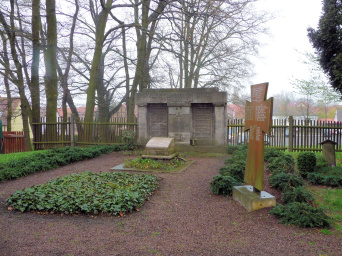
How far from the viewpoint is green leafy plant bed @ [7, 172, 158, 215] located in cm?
461

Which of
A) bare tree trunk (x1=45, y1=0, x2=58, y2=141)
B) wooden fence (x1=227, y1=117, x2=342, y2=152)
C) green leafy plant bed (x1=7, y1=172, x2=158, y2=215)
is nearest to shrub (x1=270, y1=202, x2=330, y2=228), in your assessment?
green leafy plant bed (x1=7, y1=172, x2=158, y2=215)

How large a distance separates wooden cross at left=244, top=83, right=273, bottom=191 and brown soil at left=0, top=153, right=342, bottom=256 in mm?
593

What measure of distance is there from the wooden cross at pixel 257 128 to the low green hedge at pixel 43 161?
649cm

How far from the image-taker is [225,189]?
5.57m

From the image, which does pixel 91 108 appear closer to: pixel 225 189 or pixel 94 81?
pixel 94 81

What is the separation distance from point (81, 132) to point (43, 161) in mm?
4946

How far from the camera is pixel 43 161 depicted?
9.09 m

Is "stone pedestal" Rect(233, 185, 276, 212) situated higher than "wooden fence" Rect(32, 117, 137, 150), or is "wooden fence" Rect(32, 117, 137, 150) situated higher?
"wooden fence" Rect(32, 117, 137, 150)

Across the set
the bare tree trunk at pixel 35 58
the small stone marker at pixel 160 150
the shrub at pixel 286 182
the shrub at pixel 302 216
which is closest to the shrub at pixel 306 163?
the shrub at pixel 286 182

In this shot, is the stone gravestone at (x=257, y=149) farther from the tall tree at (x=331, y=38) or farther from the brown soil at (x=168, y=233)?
the tall tree at (x=331, y=38)

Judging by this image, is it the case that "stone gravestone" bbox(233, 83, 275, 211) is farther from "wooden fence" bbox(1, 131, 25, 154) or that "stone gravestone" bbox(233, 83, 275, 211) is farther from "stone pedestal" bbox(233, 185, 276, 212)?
"wooden fence" bbox(1, 131, 25, 154)

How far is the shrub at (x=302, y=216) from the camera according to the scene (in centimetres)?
389

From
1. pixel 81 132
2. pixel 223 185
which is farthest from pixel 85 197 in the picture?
Result: pixel 81 132

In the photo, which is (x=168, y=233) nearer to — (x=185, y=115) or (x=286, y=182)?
(x=286, y=182)
